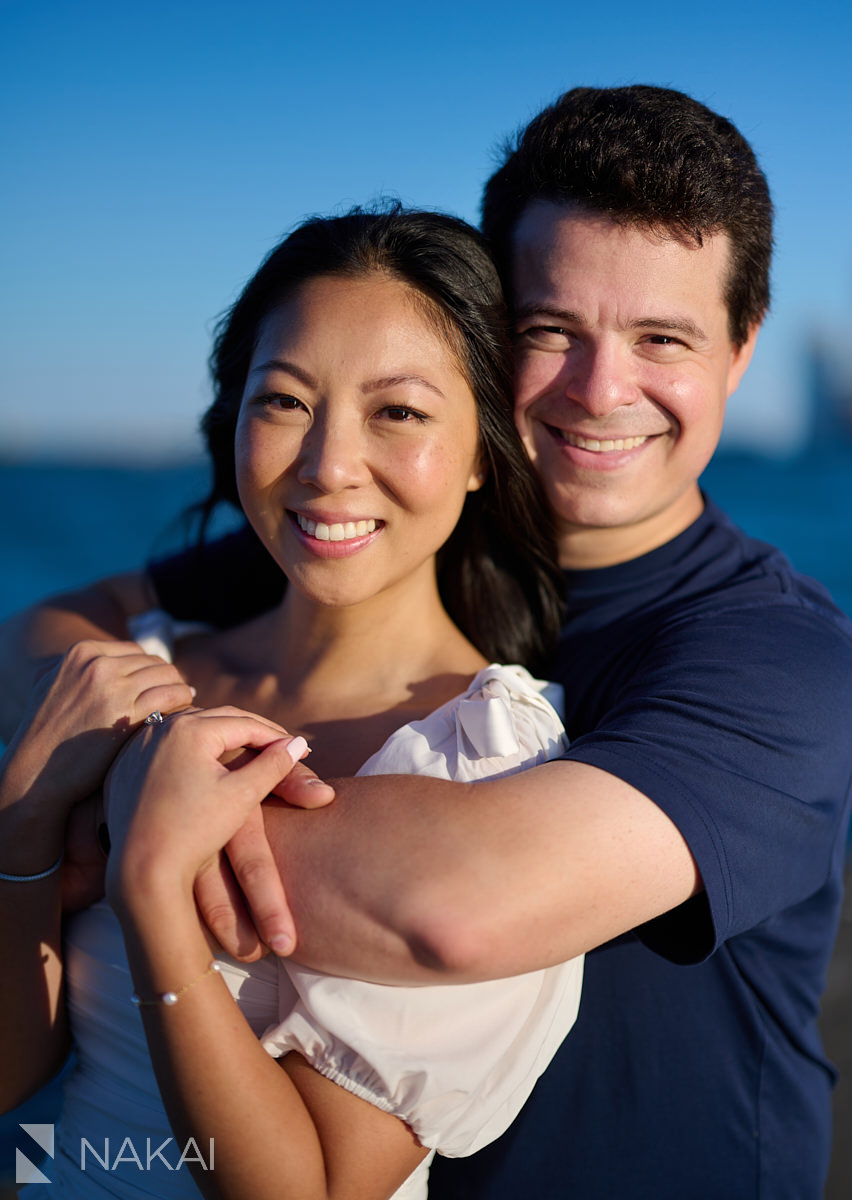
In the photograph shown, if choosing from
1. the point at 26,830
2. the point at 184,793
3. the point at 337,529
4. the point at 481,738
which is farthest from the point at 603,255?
the point at 26,830

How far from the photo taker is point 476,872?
1.41 m

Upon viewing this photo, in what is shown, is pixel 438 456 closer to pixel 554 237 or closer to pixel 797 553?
pixel 554 237

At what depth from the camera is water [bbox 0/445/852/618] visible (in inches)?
693

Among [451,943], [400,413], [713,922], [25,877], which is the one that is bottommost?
[25,877]

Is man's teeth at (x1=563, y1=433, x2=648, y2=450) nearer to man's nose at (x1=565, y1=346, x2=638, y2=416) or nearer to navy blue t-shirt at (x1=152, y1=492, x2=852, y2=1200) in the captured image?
man's nose at (x1=565, y1=346, x2=638, y2=416)

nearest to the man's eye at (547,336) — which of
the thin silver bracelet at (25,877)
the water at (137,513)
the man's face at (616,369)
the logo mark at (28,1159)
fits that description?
the man's face at (616,369)

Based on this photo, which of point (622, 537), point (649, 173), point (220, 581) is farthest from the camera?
point (220, 581)

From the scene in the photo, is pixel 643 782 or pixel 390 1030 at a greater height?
pixel 643 782

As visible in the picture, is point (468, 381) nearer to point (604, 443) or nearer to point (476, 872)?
point (604, 443)

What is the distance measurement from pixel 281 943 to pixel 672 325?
5.00 feet

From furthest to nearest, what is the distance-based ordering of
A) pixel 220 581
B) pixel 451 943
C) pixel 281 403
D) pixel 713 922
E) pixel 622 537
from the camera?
1. pixel 220 581
2. pixel 622 537
3. pixel 281 403
4. pixel 713 922
5. pixel 451 943

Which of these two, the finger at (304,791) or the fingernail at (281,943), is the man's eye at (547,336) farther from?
the fingernail at (281,943)

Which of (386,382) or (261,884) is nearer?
(261,884)

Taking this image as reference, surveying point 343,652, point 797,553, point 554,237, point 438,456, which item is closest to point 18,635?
point 343,652
